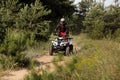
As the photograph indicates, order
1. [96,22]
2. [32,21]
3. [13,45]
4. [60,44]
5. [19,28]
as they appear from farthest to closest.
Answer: [96,22] → [32,21] → [19,28] → [60,44] → [13,45]

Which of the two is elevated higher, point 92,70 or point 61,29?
point 61,29

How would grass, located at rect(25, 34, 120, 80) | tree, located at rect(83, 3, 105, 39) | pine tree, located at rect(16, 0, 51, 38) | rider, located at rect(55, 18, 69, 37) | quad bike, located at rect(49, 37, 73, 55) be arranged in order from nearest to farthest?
1. grass, located at rect(25, 34, 120, 80)
2. quad bike, located at rect(49, 37, 73, 55)
3. rider, located at rect(55, 18, 69, 37)
4. pine tree, located at rect(16, 0, 51, 38)
5. tree, located at rect(83, 3, 105, 39)

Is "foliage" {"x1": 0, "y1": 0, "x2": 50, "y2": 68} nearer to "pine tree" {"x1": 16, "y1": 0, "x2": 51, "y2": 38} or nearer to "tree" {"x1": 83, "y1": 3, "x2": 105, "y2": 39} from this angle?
"pine tree" {"x1": 16, "y1": 0, "x2": 51, "y2": 38}

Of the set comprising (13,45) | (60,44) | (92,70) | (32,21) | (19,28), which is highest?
(32,21)

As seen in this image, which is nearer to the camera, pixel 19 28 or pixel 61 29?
pixel 61 29

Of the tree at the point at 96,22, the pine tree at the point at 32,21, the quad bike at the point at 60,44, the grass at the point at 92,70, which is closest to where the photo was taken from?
the grass at the point at 92,70

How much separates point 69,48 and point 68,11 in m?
16.4

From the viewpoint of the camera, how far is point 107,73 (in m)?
6.74

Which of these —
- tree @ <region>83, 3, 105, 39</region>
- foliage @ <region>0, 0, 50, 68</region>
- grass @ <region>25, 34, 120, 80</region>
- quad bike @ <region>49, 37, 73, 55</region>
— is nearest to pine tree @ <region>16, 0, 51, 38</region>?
foliage @ <region>0, 0, 50, 68</region>

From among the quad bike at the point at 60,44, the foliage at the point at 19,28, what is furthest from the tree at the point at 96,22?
the quad bike at the point at 60,44

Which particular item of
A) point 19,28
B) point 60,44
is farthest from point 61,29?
point 19,28

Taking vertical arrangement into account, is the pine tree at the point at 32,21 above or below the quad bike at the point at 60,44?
above

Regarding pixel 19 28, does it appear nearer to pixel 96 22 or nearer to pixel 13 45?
pixel 13 45

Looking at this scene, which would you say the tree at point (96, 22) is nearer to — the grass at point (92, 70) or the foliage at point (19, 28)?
the foliage at point (19, 28)
